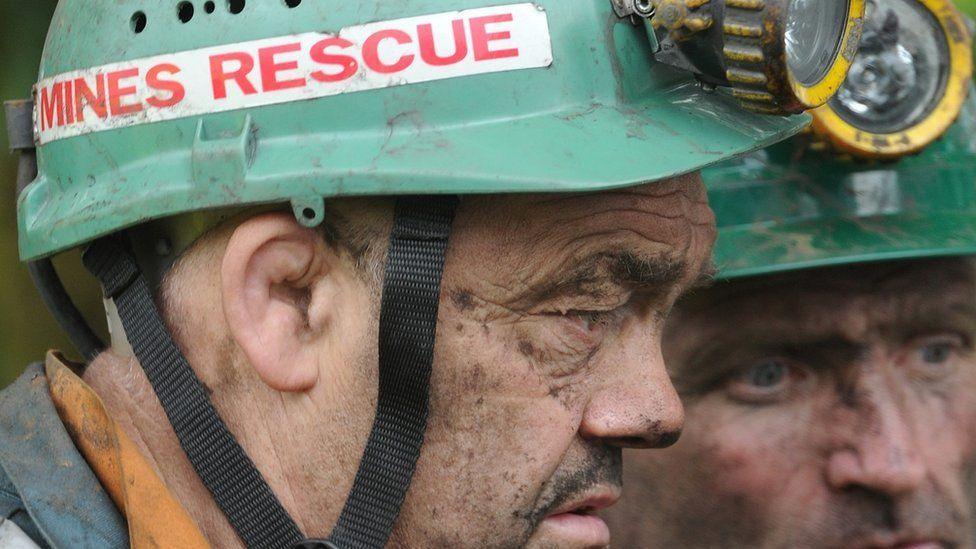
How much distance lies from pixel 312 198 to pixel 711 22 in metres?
0.73

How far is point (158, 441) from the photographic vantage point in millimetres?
2490

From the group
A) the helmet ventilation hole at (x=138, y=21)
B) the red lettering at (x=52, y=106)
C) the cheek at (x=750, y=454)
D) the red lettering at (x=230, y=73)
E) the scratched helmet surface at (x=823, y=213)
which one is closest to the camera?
the red lettering at (x=230, y=73)

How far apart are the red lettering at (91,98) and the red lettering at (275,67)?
1.09 ft

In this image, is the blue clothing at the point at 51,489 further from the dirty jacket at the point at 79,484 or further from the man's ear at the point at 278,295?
the man's ear at the point at 278,295

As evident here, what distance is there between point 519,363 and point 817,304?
128 cm

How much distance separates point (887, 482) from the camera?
3391 millimetres

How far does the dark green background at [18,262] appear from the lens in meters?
4.73

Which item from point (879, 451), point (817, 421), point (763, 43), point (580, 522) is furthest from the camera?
point (817, 421)

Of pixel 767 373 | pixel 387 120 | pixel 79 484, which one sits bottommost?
pixel 767 373

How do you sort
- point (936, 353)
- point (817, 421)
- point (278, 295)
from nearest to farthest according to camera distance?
point (278, 295)
point (817, 421)
point (936, 353)

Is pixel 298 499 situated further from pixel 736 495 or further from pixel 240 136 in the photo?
pixel 736 495

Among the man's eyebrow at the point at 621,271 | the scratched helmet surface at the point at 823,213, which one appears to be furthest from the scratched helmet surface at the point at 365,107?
the scratched helmet surface at the point at 823,213

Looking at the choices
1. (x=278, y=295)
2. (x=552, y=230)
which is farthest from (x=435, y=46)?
(x=278, y=295)

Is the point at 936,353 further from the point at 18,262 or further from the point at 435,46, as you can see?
the point at 18,262
